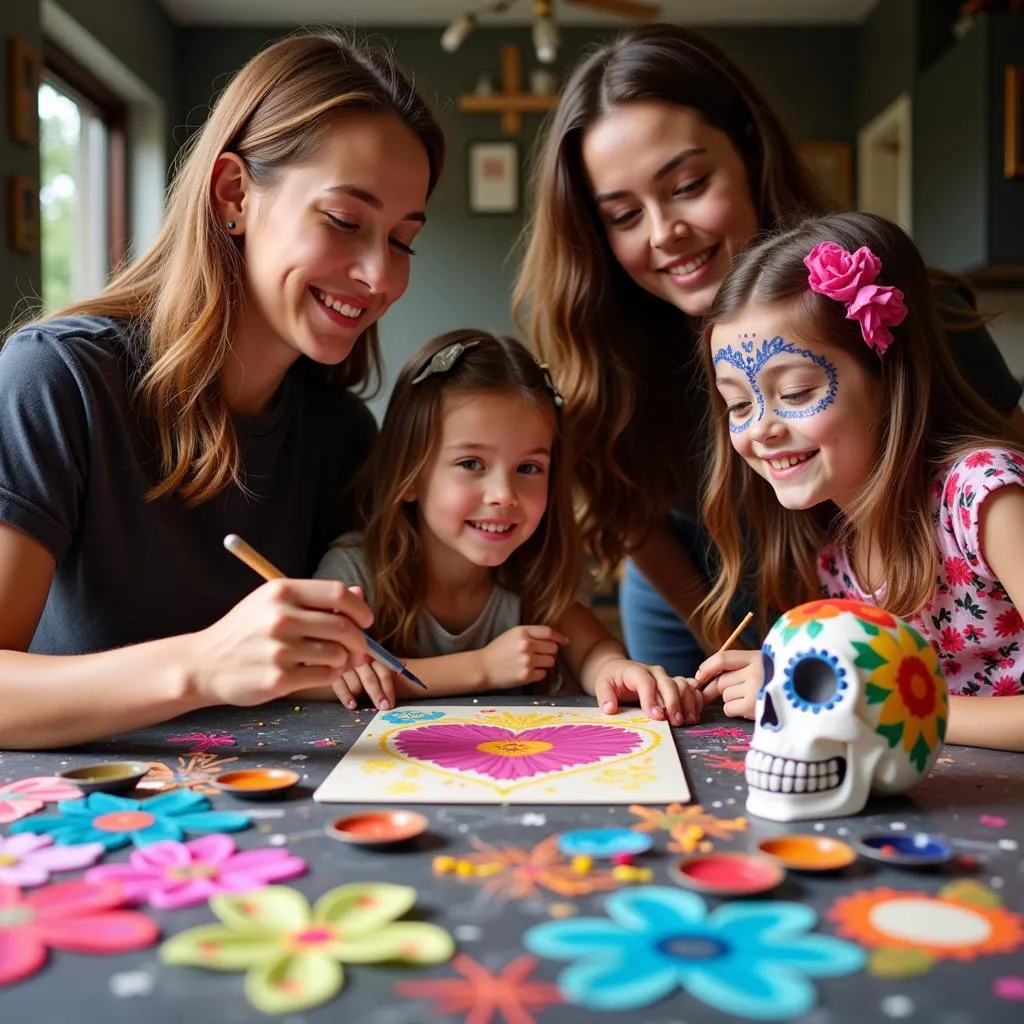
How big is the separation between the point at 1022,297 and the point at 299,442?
11.8ft

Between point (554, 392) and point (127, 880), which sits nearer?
point (127, 880)

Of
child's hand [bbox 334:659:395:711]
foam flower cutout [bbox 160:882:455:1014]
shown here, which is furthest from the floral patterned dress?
→ foam flower cutout [bbox 160:882:455:1014]

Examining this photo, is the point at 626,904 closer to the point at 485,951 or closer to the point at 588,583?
the point at 485,951

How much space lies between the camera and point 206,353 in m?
1.40

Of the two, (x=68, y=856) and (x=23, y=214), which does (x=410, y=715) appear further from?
(x=23, y=214)

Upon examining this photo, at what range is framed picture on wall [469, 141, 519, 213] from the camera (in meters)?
5.54

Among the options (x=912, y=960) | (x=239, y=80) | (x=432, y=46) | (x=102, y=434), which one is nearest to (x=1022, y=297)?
(x=432, y=46)

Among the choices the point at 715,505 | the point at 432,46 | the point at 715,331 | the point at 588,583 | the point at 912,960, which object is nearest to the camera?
the point at 912,960

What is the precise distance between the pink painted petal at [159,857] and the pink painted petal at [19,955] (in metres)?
0.10

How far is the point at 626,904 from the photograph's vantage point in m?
0.68

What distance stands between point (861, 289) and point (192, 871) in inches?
39.5

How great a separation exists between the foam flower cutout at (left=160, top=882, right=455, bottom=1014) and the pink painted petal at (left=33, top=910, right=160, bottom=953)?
2cm

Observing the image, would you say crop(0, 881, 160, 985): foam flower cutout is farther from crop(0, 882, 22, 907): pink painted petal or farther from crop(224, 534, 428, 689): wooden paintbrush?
crop(224, 534, 428, 689): wooden paintbrush

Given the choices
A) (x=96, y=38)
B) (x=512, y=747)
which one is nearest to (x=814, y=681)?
(x=512, y=747)
